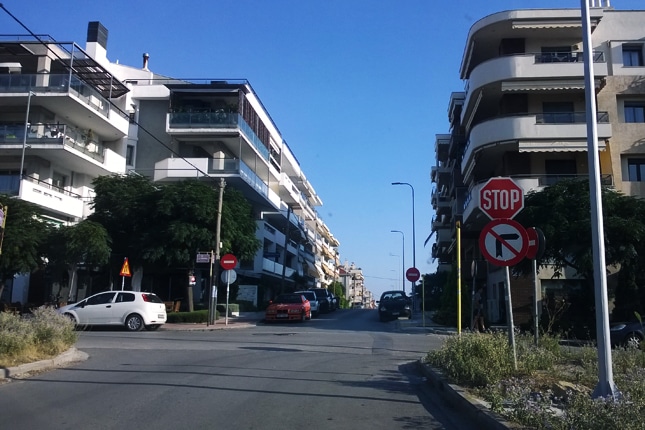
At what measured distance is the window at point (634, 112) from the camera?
3311 centimetres

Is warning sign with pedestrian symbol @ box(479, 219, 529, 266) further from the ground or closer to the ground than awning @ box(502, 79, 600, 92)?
closer to the ground

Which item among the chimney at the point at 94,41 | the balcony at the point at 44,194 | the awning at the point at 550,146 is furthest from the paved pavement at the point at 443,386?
the chimney at the point at 94,41

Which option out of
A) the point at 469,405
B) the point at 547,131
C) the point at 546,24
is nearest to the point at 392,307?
the point at 547,131

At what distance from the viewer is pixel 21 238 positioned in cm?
2777

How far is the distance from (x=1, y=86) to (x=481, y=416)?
36.7m

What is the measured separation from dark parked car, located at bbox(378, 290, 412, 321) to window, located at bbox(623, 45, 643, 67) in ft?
62.8

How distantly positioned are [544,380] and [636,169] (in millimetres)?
27181

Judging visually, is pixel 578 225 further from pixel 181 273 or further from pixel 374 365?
pixel 181 273

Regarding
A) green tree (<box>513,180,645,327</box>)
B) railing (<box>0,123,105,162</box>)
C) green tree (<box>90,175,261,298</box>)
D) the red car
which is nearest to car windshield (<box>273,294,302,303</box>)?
the red car

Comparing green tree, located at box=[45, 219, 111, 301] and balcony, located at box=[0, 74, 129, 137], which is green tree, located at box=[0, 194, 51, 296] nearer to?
green tree, located at box=[45, 219, 111, 301]

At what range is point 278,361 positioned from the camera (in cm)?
1437

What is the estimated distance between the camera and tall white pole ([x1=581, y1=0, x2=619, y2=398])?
7.48m

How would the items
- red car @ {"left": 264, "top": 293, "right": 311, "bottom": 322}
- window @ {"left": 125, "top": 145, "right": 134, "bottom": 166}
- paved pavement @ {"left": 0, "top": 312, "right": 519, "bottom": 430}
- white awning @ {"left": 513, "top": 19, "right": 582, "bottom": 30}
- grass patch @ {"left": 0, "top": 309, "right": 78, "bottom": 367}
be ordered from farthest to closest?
1. window @ {"left": 125, "top": 145, "right": 134, "bottom": 166}
2. red car @ {"left": 264, "top": 293, "right": 311, "bottom": 322}
3. white awning @ {"left": 513, "top": 19, "right": 582, "bottom": 30}
4. grass patch @ {"left": 0, "top": 309, "right": 78, "bottom": 367}
5. paved pavement @ {"left": 0, "top": 312, "right": 519, "bottom": 430}

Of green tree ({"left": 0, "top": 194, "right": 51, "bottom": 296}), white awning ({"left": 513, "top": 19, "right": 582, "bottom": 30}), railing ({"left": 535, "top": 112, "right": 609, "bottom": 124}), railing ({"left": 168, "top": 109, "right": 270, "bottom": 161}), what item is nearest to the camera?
green tree ({"left": 0, "top": 194, "right": 51, "bottom": 296})
